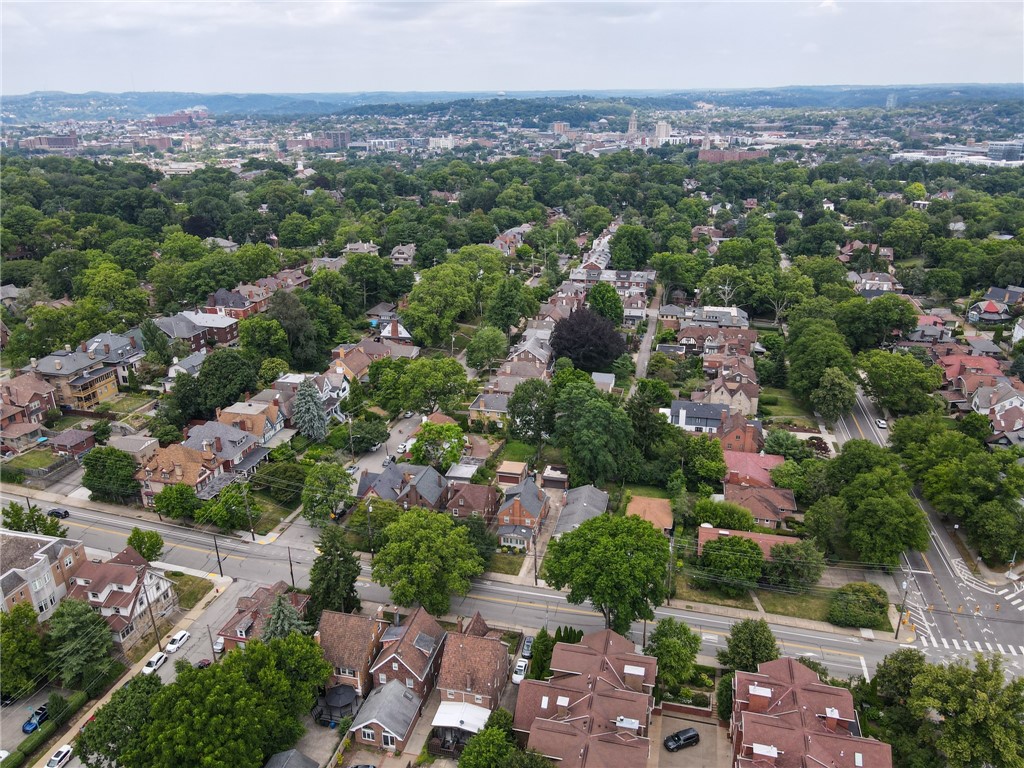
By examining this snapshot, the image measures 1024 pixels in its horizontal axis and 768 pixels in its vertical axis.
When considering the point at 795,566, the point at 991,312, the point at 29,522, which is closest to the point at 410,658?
the point at 795,566

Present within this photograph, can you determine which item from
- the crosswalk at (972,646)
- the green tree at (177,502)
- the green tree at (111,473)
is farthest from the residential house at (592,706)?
the green tree at (111,473)

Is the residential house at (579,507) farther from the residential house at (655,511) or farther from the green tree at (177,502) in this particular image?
Result: the green tree at (177,502)

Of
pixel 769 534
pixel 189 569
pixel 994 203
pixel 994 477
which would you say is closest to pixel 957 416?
pixel 994 477

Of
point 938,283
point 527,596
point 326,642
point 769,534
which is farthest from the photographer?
point 938,283

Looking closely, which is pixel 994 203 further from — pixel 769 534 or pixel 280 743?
pixel 280 743

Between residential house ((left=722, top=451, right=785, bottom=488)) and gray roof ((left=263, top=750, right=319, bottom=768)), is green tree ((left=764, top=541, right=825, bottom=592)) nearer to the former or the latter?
residential house ((left=722, top=451, right=785, bottom=488))

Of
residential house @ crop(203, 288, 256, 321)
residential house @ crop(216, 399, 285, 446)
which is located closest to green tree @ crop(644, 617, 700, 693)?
residential house @ crop(216, 399, 285, 446)
